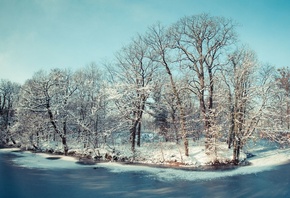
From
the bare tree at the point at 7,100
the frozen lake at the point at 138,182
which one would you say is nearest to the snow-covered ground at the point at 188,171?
the frozen lake at the point at 138,182

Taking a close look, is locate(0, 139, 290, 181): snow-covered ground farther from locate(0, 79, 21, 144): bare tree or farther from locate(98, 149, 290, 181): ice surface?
locate(0, 79, 21, 144): bare tree

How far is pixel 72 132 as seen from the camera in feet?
104

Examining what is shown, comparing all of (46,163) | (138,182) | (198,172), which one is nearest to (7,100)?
(46,163)

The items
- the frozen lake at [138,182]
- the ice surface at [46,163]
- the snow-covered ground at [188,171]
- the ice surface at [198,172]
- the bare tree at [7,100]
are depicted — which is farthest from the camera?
the bare tree at [7,100]

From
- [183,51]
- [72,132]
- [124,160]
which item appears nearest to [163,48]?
[183,51]

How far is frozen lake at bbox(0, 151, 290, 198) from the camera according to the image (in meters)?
12.6

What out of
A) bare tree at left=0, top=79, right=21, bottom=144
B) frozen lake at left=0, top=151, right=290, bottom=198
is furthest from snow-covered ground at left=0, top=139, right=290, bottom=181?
bare tree at left=0, top=79, right=21, bottom=144

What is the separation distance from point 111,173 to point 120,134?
1257 cm

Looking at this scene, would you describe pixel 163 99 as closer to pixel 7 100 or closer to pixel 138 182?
pixel 138 182

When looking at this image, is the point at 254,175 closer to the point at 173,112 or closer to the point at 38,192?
the point at 38,192

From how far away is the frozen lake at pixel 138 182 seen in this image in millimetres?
12602

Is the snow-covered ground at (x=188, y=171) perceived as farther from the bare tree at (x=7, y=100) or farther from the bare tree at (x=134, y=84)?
the bare tree at (x=7, y=100)

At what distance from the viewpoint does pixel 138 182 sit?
1537cm

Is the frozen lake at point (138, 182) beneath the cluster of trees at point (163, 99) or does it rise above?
beneath
